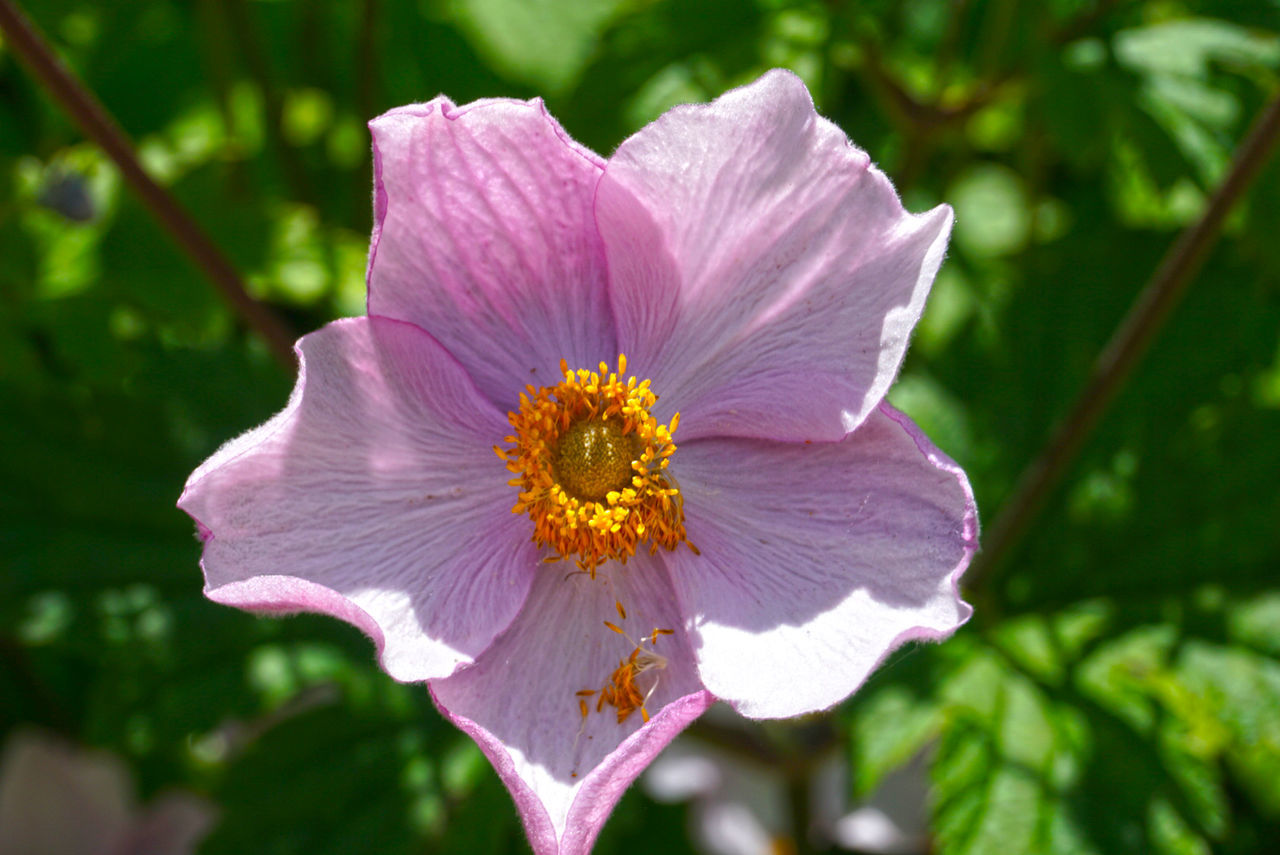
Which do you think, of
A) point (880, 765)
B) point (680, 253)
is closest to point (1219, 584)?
point (880, 765)

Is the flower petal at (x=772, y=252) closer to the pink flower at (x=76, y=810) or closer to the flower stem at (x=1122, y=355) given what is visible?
the flower stem at (x=1122, y=355)

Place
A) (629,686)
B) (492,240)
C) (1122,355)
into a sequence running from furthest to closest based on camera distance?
(1122,355) < (492,240) < (629,686)

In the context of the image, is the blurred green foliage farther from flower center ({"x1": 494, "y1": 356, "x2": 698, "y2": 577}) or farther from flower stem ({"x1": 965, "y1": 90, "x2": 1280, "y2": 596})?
flower center ({"x1": 494, "y1": 356, "x2": 698, "y2": 577})

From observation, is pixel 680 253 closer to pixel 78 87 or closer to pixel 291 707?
pixel 78 87

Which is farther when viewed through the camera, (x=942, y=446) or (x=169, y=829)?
(x=169, y=829)

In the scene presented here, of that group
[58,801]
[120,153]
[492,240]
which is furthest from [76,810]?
[492,240]

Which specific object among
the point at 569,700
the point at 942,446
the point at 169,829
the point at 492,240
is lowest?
the point at 169,829

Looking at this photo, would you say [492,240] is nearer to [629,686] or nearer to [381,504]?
[381,504]
